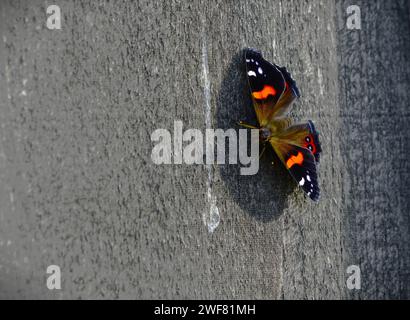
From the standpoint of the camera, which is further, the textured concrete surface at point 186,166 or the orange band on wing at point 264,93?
the orange band on wing at point 264,93

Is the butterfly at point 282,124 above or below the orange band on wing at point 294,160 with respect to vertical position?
above

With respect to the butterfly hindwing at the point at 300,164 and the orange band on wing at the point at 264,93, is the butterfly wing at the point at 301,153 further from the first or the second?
the orange band on wing at the point at 264,93

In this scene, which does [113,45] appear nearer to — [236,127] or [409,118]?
[236,127]

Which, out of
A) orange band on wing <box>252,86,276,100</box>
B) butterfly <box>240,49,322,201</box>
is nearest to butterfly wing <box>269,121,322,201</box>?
butterfly <box>240,49,322,201</box>

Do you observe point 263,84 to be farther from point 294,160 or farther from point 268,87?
point 294,160

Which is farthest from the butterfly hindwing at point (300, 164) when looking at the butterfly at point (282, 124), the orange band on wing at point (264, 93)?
the orange band on wing at point (264, 93)

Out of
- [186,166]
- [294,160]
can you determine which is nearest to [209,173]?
[186,166]
